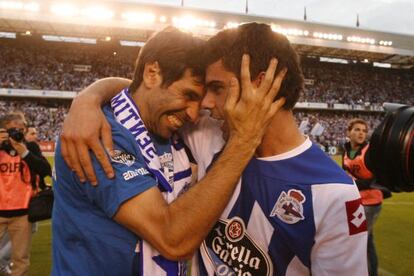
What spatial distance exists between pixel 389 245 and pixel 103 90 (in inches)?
250

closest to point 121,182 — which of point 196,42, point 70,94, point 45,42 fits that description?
point 196,42

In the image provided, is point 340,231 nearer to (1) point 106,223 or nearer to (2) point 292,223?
(2) point 292,223

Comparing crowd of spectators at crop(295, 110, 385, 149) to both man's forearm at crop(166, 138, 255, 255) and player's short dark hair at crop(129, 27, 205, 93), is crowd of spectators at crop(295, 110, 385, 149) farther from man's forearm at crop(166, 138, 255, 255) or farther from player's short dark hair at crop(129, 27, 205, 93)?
man's forearm at crop(166, 138, 255, 255)

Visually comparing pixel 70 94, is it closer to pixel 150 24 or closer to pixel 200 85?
pixel 150 24

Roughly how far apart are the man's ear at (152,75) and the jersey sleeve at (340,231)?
0.97 meters

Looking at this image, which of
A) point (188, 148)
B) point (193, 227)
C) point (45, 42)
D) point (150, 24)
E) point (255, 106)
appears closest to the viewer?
point (193, 227)

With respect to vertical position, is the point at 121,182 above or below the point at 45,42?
below

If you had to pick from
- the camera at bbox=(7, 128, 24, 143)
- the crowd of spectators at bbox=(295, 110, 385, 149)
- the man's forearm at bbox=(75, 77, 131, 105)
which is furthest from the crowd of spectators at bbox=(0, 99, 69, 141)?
the man's forearm at bbox=(75, 77, 131, 105)

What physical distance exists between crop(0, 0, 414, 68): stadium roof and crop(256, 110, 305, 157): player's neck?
24443 millimetres

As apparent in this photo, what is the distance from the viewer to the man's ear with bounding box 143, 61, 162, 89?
2.09m

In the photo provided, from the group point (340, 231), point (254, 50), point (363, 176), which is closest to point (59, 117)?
point (363, 176)

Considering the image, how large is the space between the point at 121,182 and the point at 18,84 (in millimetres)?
34584

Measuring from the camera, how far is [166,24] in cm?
3039

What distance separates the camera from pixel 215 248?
2090mm
